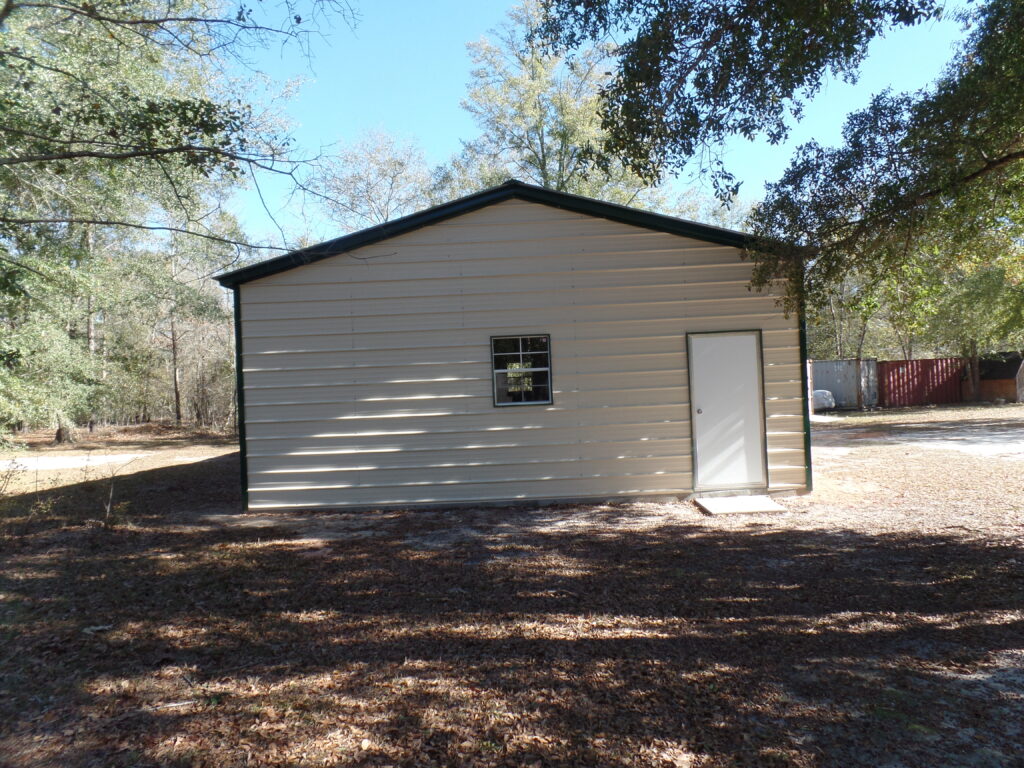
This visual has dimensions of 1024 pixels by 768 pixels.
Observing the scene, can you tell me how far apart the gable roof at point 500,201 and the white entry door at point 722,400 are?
1.24m

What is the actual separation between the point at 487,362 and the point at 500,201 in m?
2.01

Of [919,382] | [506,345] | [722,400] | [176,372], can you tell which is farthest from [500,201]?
[176,372]

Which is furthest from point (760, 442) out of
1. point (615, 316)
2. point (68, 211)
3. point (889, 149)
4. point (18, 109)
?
point (68, 211)

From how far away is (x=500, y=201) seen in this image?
27.9ft

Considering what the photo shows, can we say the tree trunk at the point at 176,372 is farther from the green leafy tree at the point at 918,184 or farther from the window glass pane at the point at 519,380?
the green leafy tree at the point at 918,184

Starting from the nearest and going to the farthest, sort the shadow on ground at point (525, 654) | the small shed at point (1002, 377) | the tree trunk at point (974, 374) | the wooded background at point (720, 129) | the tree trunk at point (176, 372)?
the shadow on ground at point (525, 654)
the wooded background at point (720, 129)
the small shed at point (1002, 377)
the tree trunk at point (974, 374)
the tree trunk at point (176, 372)

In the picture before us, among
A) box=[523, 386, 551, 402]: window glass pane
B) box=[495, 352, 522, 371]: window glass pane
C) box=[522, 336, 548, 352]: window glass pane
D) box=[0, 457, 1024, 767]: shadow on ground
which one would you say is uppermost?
box=[522, 336, 548, 352]: window glass pane

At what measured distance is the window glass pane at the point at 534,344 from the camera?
8562 millimetres

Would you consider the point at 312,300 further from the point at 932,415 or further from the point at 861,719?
the point at 932,415

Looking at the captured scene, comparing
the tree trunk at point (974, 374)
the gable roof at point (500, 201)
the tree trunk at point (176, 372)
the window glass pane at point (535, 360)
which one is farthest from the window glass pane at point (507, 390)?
the tree trunk at point (974, 374)

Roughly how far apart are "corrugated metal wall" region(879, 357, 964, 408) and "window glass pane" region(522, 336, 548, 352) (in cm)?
1947

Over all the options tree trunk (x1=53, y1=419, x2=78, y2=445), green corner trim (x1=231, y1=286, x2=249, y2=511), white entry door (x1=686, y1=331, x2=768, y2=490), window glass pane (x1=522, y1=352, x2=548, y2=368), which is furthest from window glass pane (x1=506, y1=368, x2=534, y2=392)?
tree trunk (x1=53, y1=419, x2=78, y2=445)

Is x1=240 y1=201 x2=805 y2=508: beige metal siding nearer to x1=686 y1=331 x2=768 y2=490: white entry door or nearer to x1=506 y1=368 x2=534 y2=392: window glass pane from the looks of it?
x1=686 y1=331 x2=768 y2=490: white entry door

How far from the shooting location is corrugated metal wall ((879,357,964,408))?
77.4ft
